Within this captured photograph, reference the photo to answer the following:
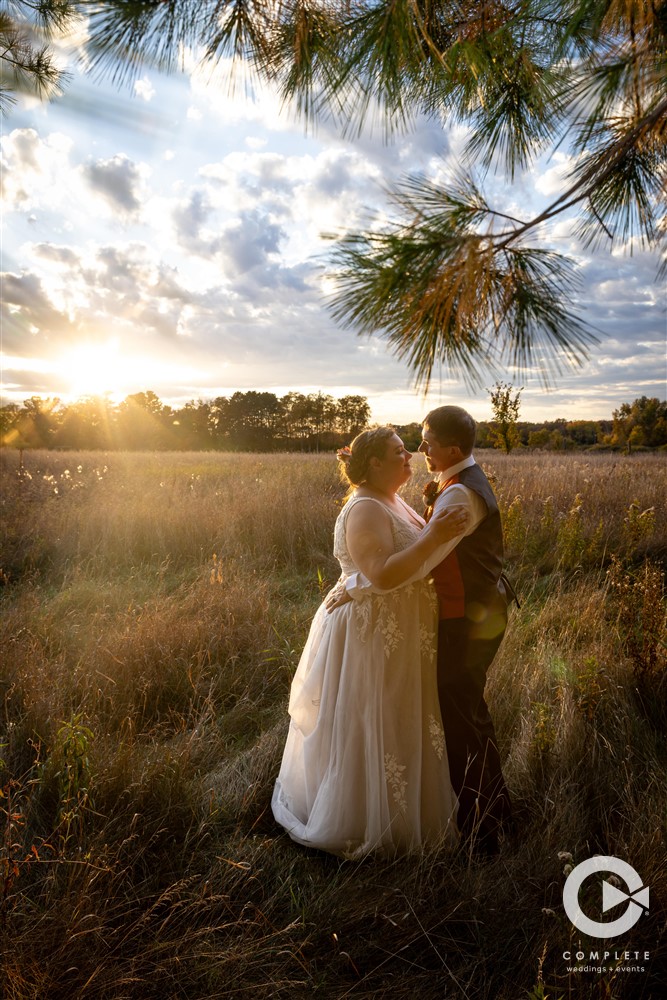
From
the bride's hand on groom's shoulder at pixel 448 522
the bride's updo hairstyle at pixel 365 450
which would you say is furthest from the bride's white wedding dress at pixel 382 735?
the bride's hand on groom's shoulder at pixel 448 522

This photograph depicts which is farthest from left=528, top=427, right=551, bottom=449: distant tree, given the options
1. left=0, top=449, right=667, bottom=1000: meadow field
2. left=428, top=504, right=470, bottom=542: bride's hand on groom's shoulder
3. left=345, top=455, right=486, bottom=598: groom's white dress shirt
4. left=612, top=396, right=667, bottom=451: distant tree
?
left=428, top=504, right=470, bottom=542: bride's hand on groom's shoulder

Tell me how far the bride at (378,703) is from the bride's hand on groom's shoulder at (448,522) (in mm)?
118

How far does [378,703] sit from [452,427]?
1.18 m

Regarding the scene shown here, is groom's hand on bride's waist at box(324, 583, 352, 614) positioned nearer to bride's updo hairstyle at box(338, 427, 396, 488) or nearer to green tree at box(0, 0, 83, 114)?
bride's updo hairstyle at box(338, 427, 396, 488)

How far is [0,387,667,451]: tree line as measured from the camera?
46.4 m

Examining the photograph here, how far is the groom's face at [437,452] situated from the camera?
255 centimetres

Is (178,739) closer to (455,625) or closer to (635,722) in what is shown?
(455,625)

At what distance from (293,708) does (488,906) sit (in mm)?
1129

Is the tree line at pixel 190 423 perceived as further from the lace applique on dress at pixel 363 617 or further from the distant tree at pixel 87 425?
the lace applique on dress at pixel 363 617

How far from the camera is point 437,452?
2564 millimetres

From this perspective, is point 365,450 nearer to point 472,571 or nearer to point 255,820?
point 472,571

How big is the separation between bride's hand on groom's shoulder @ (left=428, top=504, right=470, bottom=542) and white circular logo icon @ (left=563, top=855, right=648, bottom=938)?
1.27 metres

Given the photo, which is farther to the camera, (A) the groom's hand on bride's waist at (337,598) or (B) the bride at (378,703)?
(A) the groom's hand on bride's waist at (337,598)

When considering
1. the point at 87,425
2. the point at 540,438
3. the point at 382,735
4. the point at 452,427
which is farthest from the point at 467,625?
the point at 87,425
